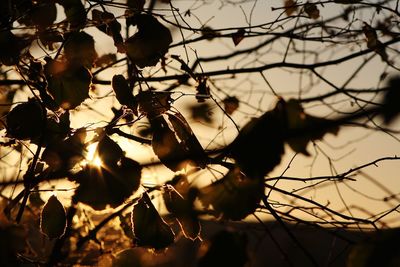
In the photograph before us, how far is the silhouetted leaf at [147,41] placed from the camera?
1.46 meters

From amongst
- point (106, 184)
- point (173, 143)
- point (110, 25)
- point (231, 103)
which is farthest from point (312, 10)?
point (106, 184)

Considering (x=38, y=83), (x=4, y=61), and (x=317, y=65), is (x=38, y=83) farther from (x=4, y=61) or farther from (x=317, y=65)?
(x=317, y=65)

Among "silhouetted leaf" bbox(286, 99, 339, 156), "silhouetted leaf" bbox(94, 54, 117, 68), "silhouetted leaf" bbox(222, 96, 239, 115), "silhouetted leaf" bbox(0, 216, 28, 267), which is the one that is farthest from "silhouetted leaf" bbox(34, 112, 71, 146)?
"silhouetted leaf" bbox(222, 96, 239, 115)

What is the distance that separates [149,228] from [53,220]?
389 mm

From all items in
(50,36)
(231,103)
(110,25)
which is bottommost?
(110,25)

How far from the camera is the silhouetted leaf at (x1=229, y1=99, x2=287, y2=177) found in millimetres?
769

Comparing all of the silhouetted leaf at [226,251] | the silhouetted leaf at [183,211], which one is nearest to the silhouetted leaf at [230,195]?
the silhouetted leaf at [226,251]

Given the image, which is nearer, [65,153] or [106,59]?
[65,153]

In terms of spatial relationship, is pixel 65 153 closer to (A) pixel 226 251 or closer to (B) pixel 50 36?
(A) pixel 226 251

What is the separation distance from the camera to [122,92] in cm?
136

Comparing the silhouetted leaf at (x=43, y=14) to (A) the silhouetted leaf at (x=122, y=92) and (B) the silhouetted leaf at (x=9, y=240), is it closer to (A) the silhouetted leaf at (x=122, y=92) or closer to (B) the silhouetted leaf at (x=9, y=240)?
(A) the silhouetted leaf at (x=122, y=92)

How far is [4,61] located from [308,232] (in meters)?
1.40

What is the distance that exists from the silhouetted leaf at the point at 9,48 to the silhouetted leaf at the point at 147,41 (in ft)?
1.33

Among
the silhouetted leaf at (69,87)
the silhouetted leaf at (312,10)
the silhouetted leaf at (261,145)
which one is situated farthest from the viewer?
the silhouetted leaf at (312,10)
